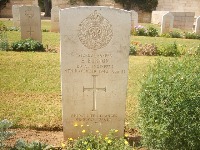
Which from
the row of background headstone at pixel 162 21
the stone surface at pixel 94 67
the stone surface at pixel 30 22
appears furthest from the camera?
the row of background headstone at pixel 162 21

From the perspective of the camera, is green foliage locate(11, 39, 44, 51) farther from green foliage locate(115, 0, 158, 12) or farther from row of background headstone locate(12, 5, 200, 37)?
green foliage locate(115, 0, 158, 12)

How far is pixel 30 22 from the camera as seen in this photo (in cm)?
1160

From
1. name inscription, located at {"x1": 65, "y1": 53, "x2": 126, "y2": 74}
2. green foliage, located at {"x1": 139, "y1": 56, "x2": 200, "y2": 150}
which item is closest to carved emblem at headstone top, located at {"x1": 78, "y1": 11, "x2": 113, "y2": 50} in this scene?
Answer: name inscription, located at {"x1": 65, "y1": 53, "x2": 126, "y2": 74}

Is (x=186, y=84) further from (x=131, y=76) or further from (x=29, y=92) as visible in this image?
(x=131, y=76)

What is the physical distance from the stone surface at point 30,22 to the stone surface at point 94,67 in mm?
8220

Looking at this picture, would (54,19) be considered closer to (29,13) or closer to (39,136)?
(29,13)

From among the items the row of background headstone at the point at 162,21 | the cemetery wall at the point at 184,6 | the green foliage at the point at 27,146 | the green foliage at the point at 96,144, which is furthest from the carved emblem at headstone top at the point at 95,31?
the cemetery wall at the point at 184,6

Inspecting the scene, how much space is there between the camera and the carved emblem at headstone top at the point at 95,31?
12.2 feet

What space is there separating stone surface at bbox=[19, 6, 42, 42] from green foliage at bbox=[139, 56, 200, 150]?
902cm

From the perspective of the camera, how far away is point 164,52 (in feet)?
35.0

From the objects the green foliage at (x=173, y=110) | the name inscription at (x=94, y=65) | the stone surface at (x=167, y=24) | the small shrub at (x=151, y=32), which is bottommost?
the green foliage at (x=173, y=110)

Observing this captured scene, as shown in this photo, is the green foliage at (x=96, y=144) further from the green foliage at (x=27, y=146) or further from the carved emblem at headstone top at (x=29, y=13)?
the carved emblem at headstone top at (x=29, y=13)

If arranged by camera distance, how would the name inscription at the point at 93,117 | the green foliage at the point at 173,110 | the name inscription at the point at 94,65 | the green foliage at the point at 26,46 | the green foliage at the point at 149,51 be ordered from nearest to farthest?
the green foliage at the point at 173,110 < the name inscription at the point at 94,65 < the name inscription at the point at 93,117 < the green foliage at the point at 26,46 < the green foliage at the point at 149,51

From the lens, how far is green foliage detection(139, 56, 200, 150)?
3.19 m
